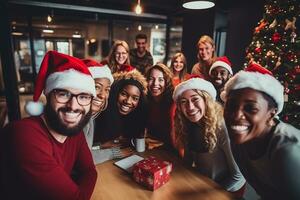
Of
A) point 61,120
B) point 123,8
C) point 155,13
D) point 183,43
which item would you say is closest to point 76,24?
point 123,8

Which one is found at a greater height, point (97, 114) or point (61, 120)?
point (61, 120)

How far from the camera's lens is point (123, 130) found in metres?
2.22

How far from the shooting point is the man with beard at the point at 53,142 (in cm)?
107

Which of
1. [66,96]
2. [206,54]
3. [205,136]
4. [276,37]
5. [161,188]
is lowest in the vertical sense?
[161,188]

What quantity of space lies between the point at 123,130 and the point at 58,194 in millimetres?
1155

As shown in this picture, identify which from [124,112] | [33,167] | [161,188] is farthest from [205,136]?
[33,167]

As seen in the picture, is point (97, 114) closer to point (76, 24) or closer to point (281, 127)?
point (281, 127)

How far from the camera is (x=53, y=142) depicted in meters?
1.25

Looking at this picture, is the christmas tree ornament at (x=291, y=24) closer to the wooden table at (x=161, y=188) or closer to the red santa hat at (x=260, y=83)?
the red santa hat at (x=260, y=83)

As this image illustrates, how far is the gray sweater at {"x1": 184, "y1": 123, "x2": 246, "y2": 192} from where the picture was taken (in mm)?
1603

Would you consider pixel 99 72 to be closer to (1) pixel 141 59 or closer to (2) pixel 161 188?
(2) pixel 161 188

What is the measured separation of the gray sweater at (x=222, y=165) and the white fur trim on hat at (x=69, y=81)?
987 millimetres

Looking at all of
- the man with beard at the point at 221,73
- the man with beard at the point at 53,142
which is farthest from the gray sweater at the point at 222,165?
the man with beard at the point at 221,73

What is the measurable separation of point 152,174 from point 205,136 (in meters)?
0.55
